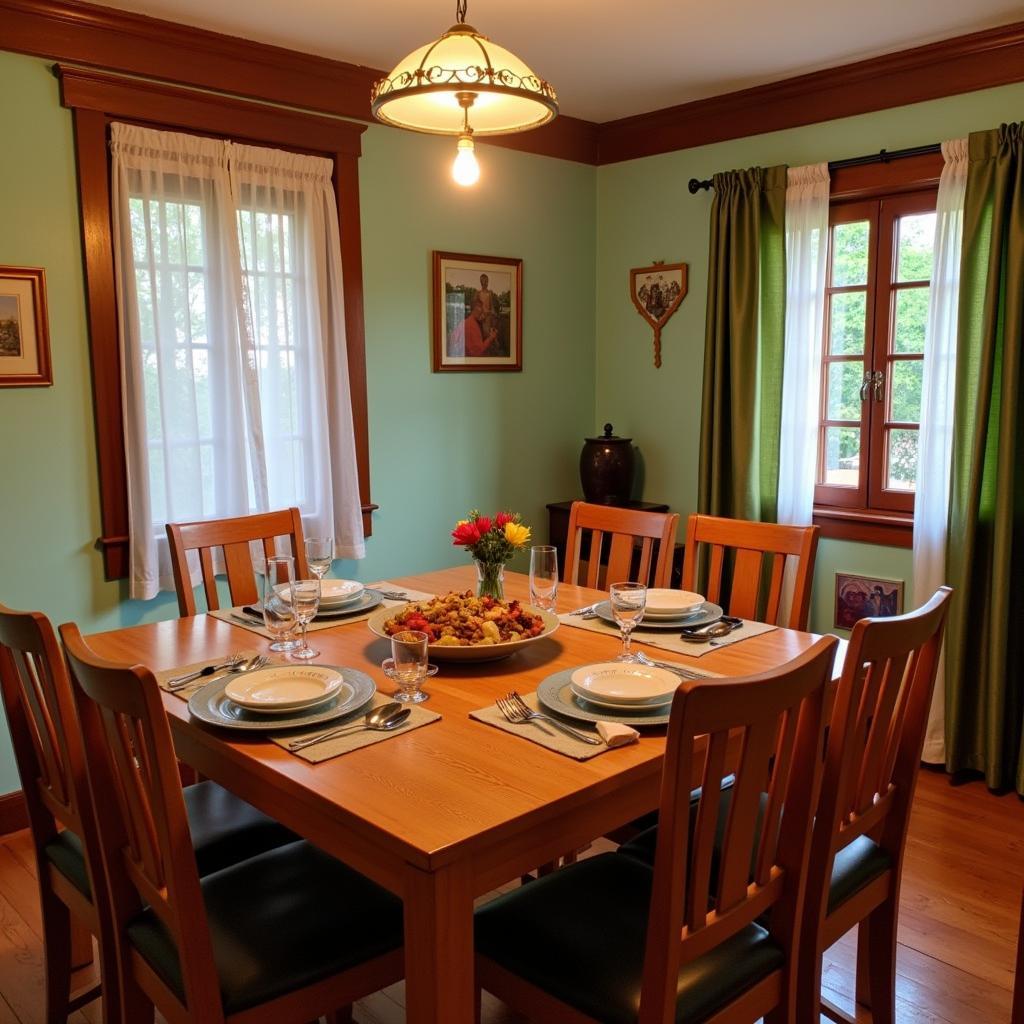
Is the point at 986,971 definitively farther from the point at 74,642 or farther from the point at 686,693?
the point at 74,642

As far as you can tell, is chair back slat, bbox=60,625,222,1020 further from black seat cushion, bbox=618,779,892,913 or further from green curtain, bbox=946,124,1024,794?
green curtain, bbox=946,124,1024,794

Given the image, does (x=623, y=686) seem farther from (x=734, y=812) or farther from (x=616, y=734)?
(x=734, y=812)

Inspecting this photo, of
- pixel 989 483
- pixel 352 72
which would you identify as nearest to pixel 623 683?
pixel 989 483

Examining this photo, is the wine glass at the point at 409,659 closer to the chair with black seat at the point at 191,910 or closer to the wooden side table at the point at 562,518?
the chair with black seat at the point at 191,910

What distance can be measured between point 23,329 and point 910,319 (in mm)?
3011

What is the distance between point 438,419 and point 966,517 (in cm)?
205

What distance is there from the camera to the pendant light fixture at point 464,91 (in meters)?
1.92

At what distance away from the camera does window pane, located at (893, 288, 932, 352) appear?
3.54 metres

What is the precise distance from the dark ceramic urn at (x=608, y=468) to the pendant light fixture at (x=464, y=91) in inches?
84.7

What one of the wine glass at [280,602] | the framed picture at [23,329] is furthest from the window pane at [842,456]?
the framed picture at [23,329]

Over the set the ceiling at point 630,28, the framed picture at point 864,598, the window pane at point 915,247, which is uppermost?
the ceiling at point 630,28

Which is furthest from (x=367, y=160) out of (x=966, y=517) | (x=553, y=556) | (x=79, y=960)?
(x=79, y=960)

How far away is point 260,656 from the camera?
203cm

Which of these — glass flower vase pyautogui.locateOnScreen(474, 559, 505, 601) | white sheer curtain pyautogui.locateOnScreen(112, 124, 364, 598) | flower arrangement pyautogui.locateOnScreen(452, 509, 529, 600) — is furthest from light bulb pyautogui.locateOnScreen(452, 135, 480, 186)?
white sheer curtain pyautogui.locateOnScreen(112, 124, 364, 598)
